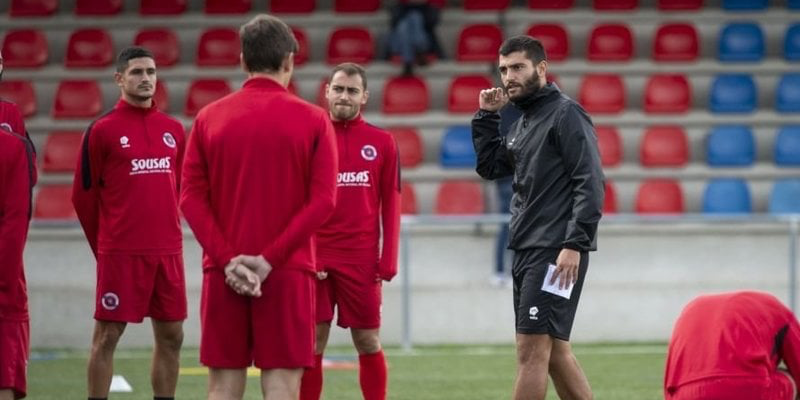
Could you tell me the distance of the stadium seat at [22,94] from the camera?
17.0 meters

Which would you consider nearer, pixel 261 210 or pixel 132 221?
pixel 261 210

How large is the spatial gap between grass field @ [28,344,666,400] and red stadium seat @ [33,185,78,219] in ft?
8.62

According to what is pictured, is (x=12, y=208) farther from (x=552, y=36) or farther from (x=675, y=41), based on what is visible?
(x=675, y=41)

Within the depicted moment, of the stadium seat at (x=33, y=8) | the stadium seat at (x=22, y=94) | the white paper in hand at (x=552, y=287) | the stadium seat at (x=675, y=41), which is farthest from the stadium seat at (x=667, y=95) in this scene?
the white paper in hand at (x=552, y=287)

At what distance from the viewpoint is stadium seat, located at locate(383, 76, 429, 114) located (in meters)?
17.0

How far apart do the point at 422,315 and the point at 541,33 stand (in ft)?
15.8

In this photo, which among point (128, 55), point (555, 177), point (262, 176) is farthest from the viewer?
point (128, 55)

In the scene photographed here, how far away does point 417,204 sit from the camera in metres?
16.2

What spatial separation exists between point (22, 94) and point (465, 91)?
503 centimetres

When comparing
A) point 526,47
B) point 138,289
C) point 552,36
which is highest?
point 526,47

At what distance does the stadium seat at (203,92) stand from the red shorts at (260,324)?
11.2 meters

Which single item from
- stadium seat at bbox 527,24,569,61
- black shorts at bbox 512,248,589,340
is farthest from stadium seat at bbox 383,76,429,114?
black shorts at bbox 512,248,589,340

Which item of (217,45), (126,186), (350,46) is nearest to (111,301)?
(126,186)

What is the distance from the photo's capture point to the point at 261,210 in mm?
5809
